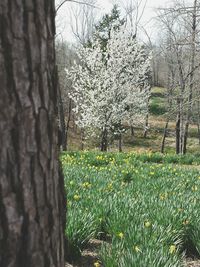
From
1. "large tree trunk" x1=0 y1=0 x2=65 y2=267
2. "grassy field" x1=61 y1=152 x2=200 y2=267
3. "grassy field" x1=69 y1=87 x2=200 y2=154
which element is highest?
"large tree trunk" x1=0 y1=0 x2=65 y2=267

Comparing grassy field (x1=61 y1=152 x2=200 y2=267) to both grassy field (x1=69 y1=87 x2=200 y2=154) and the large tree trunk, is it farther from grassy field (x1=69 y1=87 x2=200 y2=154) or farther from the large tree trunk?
grassy field (x1=69 y1=87 x2=200 y2=154)

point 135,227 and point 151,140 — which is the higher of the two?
point 135,227

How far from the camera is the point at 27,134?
1.43 m

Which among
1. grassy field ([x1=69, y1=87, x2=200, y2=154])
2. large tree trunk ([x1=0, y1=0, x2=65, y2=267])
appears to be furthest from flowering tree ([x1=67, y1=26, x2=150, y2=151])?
large tree trunk ([x1=0, y1=0, x2=65, y2=267])

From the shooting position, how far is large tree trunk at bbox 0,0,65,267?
1380mm

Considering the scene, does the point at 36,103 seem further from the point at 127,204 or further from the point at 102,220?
the point at 127,204

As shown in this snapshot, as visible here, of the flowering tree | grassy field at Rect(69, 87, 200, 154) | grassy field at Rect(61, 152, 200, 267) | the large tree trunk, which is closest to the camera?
the large tree trunk

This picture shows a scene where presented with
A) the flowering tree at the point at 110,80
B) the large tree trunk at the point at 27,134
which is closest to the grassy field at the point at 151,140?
the flowering tree at the point at 110,80

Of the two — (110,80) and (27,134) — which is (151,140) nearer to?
(110,80)

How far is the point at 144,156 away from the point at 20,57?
40.0 ft

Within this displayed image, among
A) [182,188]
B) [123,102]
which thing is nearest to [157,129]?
[123,102]

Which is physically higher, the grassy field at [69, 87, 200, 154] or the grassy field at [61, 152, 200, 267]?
the grassy field at [61, 152, 200, 267]

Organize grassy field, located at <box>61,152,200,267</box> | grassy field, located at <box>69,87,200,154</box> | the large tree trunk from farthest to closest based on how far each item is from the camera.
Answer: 1. grassy field, located at <box>69,87,200,154</box>
2. grassy field, located at <box>61,152,200,267</box>
3. the large tree trunk

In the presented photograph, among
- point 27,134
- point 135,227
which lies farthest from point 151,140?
point 27,134
